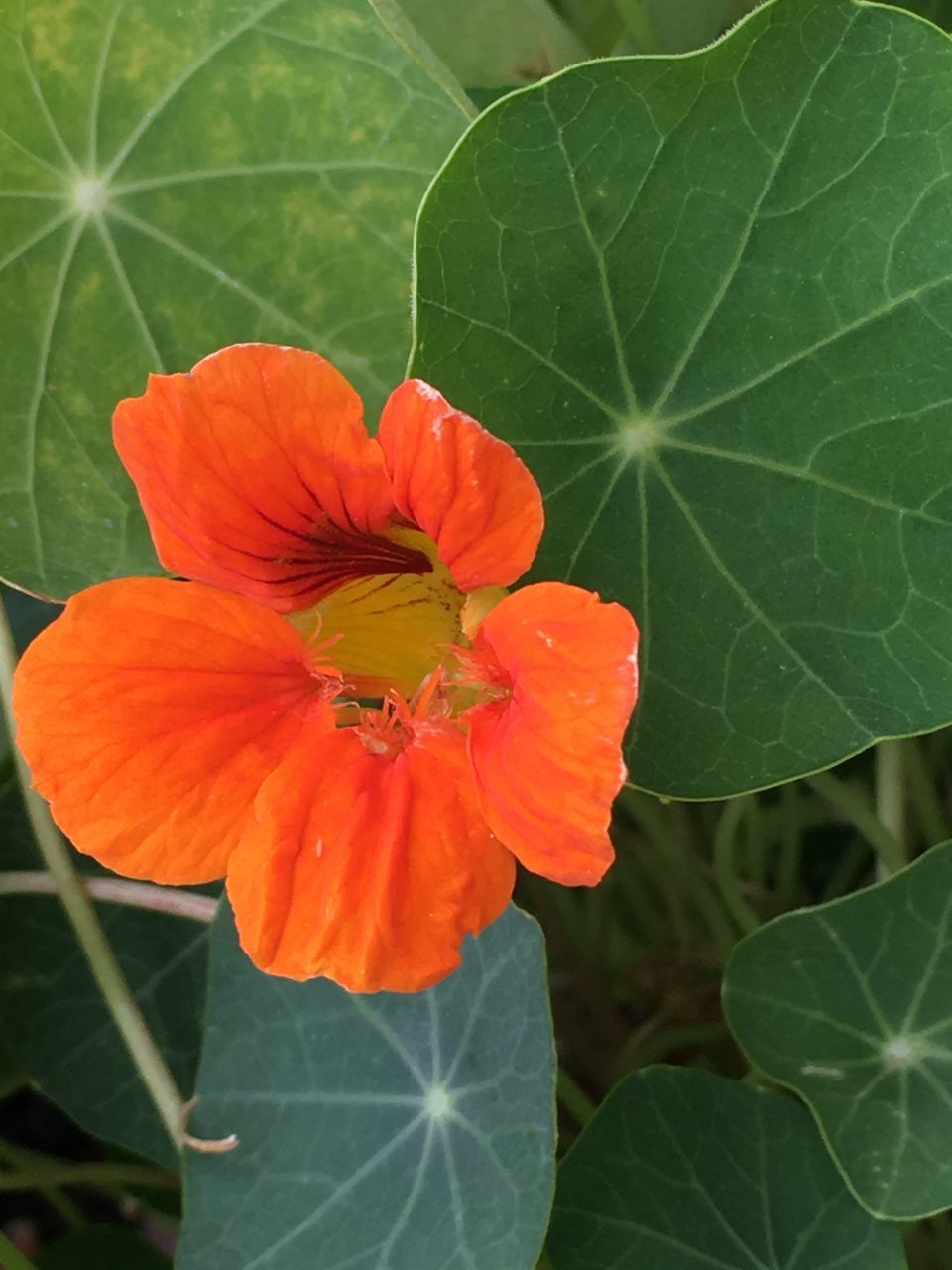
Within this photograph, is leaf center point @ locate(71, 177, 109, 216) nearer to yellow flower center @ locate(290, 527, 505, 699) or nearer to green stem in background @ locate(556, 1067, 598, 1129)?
yellow flower center @ locate(290, 527, 505, 699)

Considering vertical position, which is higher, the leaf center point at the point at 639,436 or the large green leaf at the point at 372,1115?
the leaf center point at the point at 639,436

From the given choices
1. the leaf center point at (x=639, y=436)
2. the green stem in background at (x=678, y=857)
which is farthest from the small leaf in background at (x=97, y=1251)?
the leaf center point at (x=639, y=436)

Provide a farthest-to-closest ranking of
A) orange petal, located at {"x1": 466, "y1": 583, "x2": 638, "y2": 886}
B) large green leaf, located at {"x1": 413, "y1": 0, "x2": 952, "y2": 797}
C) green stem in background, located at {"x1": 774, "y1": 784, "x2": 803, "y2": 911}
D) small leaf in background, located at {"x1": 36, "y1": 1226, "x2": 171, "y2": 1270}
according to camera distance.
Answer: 1. small leaf in background, located at {"x1": 36, "y1": 1226, "x2": 171, "y2": 1270}
2. green stem in background, located at {"x1": 774, "y1": 784, "x2": 803, "y2": 911}
3. large green leaf, located at {"x1": 413, "y1": 0, "x2": 952, "y2": 797}
4. orange petal, located at {"x1": 466, "y1": 583, "x2": 638, "y2": 886}

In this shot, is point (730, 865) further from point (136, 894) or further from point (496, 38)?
point (496, 38)

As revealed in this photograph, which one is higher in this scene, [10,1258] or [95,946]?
[95,946]

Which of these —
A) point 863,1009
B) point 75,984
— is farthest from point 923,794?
point 75,984

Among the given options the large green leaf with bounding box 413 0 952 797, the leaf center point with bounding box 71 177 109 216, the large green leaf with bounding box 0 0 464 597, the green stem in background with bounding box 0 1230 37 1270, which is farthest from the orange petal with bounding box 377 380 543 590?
the green stem in background with bounding box 0 1230 37 1270

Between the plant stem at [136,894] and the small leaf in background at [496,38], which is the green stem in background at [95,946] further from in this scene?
the small leaf in background at [496,38]
